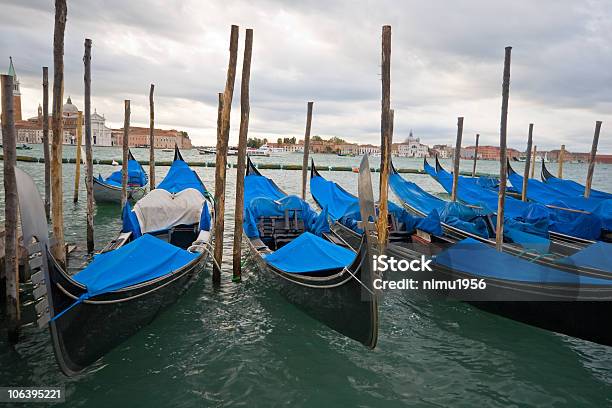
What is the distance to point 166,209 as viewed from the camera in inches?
251

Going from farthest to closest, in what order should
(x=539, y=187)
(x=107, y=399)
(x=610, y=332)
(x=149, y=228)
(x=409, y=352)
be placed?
(x=539, y=187) → (x=149, y=228) → (x=409, y=352) → (x=610, y=332) → (x=107, y=399)

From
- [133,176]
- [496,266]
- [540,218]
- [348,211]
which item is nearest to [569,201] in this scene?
[540,218]

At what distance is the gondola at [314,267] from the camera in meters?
3.39

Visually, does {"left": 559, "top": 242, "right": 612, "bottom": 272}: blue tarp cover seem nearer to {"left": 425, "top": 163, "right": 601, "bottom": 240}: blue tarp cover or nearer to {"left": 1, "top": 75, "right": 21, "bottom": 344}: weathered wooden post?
{"left": 425, "top": 163, "right": 601, "bottom": 240}: blue tarp cover

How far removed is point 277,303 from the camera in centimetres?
484

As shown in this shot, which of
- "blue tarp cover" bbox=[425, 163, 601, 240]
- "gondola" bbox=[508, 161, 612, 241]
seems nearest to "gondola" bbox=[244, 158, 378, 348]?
"blue tarp cover" bbox=[425, 163, 601, 240]

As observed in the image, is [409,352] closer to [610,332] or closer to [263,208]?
[610,332]

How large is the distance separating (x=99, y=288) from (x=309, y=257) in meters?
2.09

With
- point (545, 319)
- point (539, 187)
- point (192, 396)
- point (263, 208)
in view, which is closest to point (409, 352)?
point (545, 319)

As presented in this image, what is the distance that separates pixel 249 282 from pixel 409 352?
2402 mm

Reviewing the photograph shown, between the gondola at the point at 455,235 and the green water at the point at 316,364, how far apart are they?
84 cm

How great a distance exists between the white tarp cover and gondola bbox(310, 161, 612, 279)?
2.57 metres

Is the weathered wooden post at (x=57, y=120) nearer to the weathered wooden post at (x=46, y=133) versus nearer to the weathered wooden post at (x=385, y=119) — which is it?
the weathered wooden post at (x=385, y=119)

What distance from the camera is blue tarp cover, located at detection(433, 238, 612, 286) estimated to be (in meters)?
3.96
